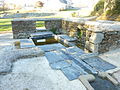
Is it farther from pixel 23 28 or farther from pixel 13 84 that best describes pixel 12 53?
pixel 23 28

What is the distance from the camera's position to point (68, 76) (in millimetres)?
3744

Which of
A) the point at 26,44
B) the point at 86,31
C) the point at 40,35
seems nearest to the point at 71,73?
the point at 86,31

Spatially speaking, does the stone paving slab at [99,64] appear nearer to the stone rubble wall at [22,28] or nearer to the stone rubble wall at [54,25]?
the stone rubble wall at [54,25]

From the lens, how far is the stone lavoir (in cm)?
528

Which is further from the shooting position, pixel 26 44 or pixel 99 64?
pixel 26 44

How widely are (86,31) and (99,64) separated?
205cm

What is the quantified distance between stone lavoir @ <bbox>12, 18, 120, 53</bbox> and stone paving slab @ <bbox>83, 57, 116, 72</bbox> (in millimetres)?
548

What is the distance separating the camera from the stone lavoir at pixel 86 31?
17.3ft

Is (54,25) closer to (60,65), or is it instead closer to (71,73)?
(60,65)

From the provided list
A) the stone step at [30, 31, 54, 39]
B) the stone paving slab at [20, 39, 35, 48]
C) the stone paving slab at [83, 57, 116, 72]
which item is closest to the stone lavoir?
the stone paving slab at [83, 57, 116, 72]

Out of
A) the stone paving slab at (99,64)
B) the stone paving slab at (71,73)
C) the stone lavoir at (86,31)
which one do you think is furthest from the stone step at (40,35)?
the stone paving slab at (71,73)

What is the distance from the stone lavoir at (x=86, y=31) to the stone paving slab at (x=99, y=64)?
55 cm

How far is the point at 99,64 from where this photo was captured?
15.1 ft

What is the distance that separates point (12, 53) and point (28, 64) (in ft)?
3.75
